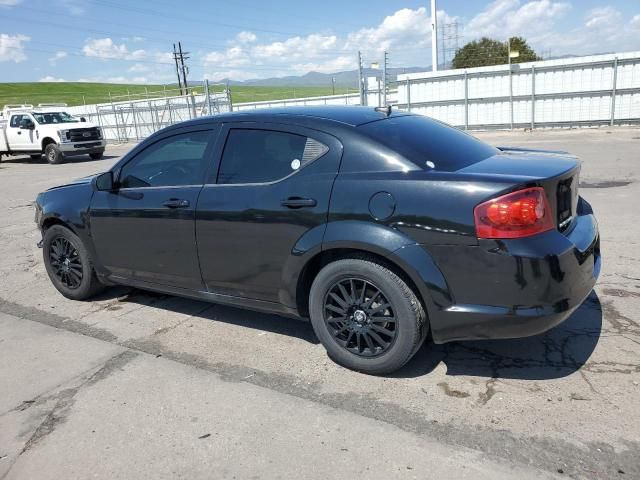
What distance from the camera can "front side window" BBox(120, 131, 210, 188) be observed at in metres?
4.05

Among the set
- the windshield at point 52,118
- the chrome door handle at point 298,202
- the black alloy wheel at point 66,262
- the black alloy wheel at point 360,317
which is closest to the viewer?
the black alloy wheel at point 360,317

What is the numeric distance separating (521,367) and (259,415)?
166 cm

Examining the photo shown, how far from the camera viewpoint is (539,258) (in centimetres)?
282

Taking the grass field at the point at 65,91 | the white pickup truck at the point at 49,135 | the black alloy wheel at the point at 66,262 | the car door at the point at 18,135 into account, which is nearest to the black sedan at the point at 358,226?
the black alloy wheel at the point at 66,262

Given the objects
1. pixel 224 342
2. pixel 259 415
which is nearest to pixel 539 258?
pixel 259 415

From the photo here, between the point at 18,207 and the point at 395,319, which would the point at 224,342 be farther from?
the point at 18,207

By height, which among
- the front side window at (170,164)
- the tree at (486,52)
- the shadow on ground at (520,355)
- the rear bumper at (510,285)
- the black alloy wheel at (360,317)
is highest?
the tree at (486,52)

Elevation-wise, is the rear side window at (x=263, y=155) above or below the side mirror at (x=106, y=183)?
above

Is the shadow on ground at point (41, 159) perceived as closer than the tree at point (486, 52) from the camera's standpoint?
Yes

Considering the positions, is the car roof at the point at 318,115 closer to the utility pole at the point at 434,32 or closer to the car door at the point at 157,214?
the car door at the point at 157,214

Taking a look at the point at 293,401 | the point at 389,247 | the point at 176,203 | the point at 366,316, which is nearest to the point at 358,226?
the point at 389,247

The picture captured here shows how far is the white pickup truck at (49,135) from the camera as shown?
21.2 metres

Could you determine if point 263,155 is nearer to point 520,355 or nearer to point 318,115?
point 318,115

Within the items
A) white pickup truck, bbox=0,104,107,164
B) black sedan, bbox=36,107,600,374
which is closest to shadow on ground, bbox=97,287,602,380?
black sedan, bbox=36,107,600,374
